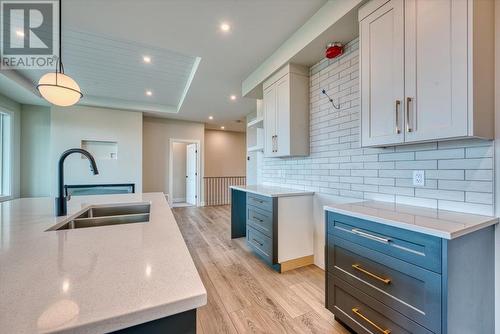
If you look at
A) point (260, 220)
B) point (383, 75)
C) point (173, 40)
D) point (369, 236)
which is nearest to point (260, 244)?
point (260, 220)

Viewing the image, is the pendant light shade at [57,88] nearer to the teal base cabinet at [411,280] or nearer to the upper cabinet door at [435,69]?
the teal base cabinet at [411,280]

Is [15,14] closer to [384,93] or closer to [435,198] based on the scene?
[384,93]

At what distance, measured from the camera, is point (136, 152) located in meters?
5.41

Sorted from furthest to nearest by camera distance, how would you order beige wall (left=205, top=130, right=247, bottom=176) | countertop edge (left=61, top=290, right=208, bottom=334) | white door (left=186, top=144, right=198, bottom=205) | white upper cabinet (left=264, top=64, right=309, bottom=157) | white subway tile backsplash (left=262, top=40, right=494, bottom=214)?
beige wall (left=205, top=130, right=247, bottom=176) → white door (left=186, top=144, right=198, bottom=205) → white upper cabinet (left=264, top=64, right=309, bottom=157) → white subway tile backsplash (left=262, top=40, right=494, bottom=214) → countertop edge (left=61, top=290, right=208, bottom=334)

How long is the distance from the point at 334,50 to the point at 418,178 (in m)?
1.42

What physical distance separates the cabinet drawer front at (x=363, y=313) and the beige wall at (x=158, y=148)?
Answer: 560 centimetres

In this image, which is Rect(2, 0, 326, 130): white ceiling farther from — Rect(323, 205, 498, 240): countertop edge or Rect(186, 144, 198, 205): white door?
Rect(186, 144, 198, 205): white door

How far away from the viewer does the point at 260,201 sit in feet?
8.91

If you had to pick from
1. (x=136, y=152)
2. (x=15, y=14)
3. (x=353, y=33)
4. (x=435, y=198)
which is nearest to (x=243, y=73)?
(x=353, y=33)

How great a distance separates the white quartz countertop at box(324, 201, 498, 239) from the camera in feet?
3.51

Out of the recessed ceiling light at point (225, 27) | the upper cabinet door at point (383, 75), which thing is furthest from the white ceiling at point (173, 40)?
the upper cabinet door at point (383, 75)

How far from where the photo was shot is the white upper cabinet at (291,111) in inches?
105

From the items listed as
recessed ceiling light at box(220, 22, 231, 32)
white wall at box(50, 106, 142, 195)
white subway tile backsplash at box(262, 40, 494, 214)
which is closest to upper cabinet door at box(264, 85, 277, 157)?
white subway tile backsplash at box(262, 40, 494, 214)

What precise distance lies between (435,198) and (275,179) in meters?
2.22
